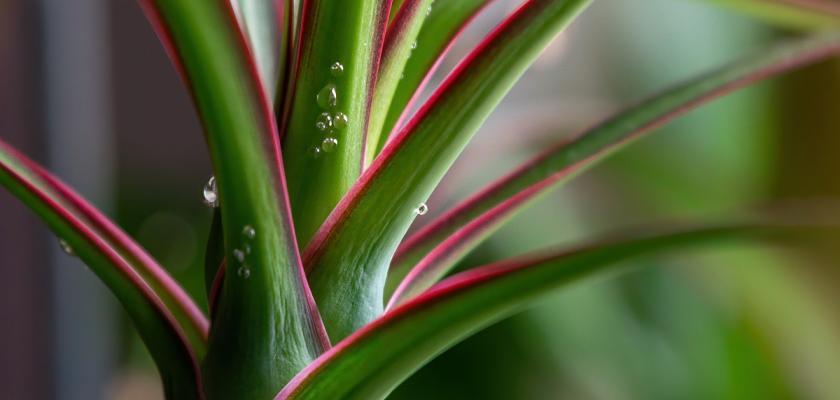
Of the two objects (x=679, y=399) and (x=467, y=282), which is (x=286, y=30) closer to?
(x=467, y=282)

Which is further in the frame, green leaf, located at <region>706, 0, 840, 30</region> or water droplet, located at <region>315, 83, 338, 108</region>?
green leaf, located at <region>706, 0, 840, 30</region>

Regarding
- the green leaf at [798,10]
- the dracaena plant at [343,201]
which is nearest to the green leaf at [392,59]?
the dracaena plant at [343,201]

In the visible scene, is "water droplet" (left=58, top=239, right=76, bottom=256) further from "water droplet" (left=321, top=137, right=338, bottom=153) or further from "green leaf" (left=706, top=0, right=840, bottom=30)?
"green leaf" (left=706, top=0, right=840, bottom=30)

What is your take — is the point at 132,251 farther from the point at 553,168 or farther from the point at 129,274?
the point at 553,168

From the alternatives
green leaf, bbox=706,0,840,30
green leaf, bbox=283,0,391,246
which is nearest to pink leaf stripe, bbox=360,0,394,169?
green leaf, bbox=283,0,391,246

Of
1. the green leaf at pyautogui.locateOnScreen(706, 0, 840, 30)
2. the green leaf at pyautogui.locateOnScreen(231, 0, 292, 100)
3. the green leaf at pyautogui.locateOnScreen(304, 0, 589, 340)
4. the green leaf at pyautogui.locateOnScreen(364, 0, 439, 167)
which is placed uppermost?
the green leaf at pyautogui.locateOnScreen(706, 0, 840, 30)

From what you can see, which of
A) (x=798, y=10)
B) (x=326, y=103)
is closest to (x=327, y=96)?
(x=326, y=103)
